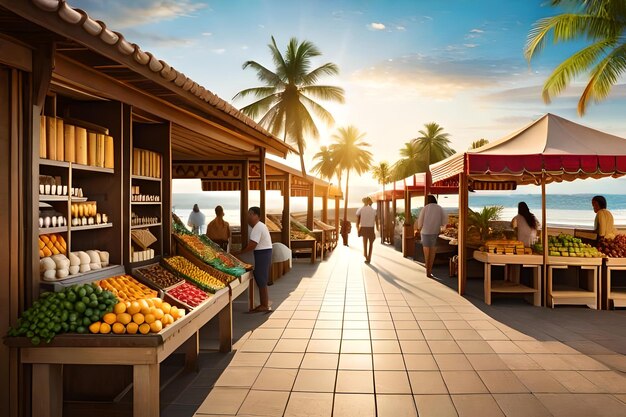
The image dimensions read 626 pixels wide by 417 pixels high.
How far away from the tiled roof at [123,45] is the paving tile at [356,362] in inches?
117

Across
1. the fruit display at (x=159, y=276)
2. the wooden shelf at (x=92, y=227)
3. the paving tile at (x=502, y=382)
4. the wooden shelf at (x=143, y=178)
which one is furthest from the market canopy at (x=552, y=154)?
the wooden shelf at (x=92, y=227)

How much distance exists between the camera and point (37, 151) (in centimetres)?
343

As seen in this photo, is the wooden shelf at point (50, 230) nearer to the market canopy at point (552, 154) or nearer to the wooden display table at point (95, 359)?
the wooden display table at point (95, 359)

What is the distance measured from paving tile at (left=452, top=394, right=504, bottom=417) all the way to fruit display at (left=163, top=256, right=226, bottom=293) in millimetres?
2653

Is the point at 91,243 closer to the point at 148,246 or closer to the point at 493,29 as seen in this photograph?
the point at 148,246

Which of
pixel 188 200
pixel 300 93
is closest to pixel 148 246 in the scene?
pixel 300 93

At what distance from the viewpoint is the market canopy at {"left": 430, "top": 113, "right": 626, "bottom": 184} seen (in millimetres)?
7895

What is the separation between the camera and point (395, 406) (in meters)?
3.97

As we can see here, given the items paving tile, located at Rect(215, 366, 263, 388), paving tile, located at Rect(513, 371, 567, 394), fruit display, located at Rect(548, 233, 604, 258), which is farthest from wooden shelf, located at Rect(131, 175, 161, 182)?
fruit display, located at Rect(548, 233, 604, 258)

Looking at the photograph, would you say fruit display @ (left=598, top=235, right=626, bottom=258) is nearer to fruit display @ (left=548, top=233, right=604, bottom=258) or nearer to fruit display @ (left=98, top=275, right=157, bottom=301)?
fruit display @ (left=548, top=233, right=604, bottom=258)

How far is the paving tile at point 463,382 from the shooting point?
4.29 metres

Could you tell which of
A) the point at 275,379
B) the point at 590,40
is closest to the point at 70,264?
the point at 275,379

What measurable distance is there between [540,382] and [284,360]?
2483 mm

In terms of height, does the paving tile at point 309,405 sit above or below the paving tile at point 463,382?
below
